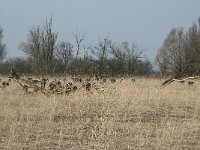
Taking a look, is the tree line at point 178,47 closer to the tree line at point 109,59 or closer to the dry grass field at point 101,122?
the tree line at point 109,59

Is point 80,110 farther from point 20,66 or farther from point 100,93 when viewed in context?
point 20,66

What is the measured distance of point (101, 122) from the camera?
598cm

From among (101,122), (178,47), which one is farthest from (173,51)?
(101,122)

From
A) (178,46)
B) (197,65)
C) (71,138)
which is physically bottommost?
(71,138)

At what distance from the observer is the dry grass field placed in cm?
503

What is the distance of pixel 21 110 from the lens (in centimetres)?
748

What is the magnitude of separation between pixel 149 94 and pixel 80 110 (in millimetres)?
2941

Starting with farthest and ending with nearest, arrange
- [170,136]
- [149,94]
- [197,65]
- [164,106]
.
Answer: [197,65]
[149,94]
[164,106]
[170,136]

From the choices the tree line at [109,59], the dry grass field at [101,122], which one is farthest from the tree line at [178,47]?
the dry grass field at [101,122]

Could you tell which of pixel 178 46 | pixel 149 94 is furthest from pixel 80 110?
pixel 178 46

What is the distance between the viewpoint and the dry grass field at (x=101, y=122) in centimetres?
503

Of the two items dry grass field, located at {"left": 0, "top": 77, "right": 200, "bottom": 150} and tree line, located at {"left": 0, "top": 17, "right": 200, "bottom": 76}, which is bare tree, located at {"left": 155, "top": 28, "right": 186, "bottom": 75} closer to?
tree line, located at {"left": 0, "top": 17, "right": 200, "bottom": 76}

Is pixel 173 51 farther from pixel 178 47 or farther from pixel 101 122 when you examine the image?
pixel 101 122

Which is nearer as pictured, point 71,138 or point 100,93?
point 71,138
